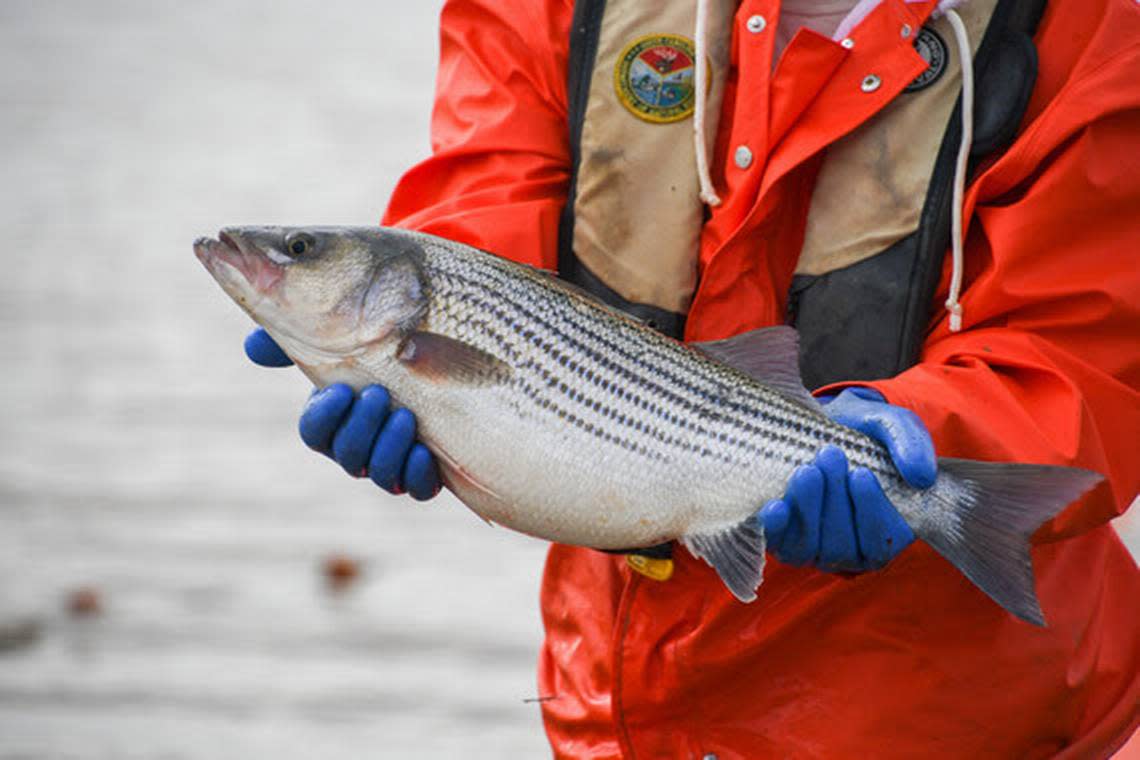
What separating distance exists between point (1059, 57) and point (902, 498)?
932 mm

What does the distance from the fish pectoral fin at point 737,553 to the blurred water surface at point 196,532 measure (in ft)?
8.72

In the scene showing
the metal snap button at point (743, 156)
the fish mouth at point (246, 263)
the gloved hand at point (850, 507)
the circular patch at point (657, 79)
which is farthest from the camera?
the circular patch at point (657, 79)

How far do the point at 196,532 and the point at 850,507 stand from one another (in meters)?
4.70

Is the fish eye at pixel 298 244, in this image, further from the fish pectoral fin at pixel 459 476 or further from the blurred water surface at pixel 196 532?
the blurred water surface at pixel 196 532

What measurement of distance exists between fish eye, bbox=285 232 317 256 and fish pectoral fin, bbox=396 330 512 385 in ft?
0.90

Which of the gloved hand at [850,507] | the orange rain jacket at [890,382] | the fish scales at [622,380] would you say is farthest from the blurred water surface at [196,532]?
the gloved hand at [850,507]

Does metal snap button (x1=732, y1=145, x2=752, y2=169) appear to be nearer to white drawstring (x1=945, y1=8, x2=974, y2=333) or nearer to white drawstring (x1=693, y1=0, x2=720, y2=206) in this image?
white drawstring (x1=693, y1=0, x2=720, y2=206)

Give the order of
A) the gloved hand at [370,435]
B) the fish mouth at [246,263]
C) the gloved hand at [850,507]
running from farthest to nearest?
the fish mouth at [246,263] < the gloved hand at [370,435] < the gloved hand at [850,507]

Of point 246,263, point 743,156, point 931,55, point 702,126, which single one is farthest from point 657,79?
point 246,263

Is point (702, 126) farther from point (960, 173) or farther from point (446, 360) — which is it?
point (446, 360)

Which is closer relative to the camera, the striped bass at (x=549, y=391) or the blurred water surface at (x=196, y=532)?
the striped bass at (x=549, y=391)

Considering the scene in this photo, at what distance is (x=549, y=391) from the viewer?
117 inches

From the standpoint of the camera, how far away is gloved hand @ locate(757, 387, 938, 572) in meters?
2.78

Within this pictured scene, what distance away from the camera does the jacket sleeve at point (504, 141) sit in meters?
3.24
